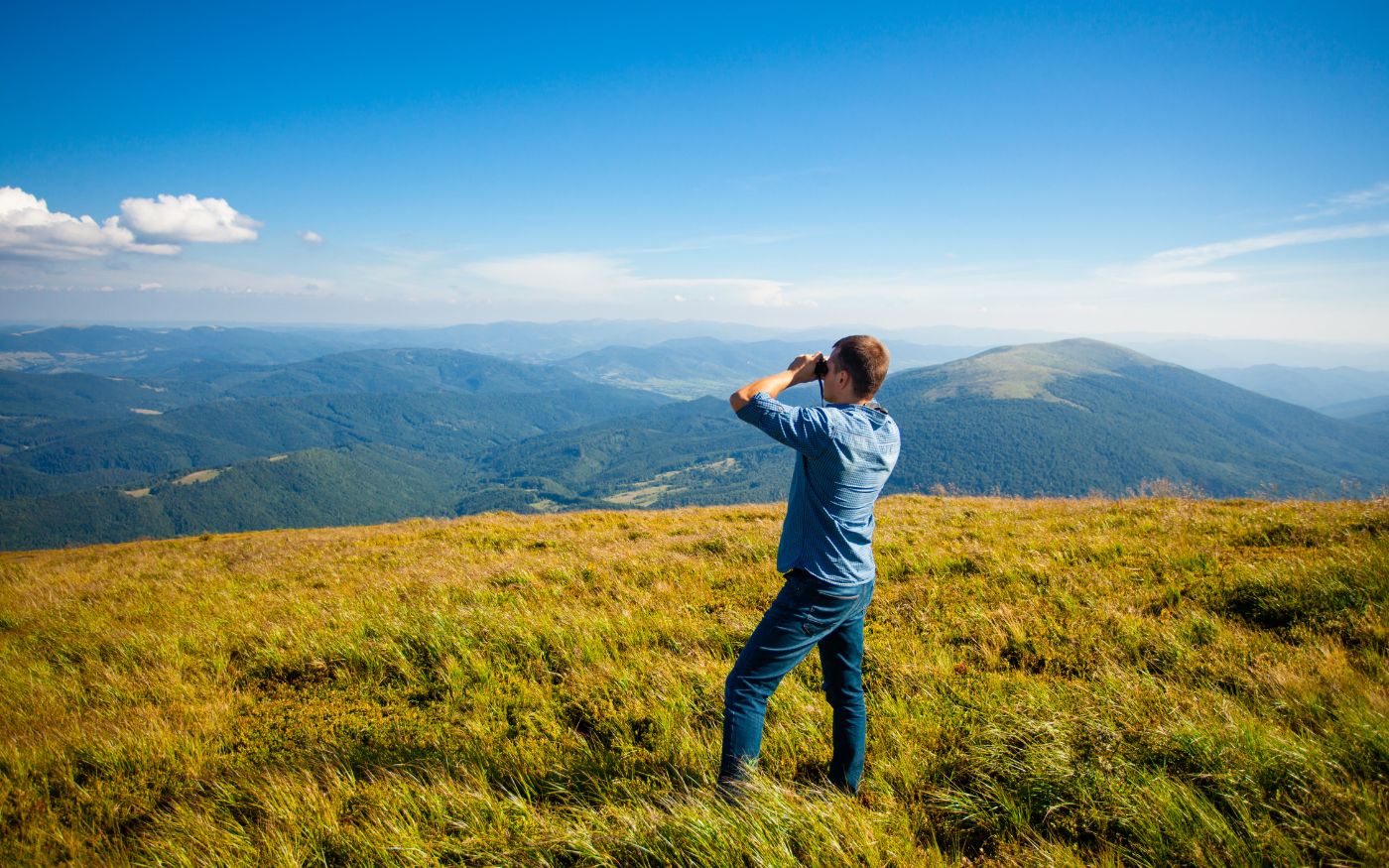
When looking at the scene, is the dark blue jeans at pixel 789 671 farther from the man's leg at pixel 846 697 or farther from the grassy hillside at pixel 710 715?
the grassy hillside at pixel 710 715

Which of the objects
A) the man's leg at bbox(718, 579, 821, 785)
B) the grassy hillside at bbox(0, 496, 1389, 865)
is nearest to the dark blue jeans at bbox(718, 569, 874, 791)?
the man's leg at bbox(718, 579, 821, 785)

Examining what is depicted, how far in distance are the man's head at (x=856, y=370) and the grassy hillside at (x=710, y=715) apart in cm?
232

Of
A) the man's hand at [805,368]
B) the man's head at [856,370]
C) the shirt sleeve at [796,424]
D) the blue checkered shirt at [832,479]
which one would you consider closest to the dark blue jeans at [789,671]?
the blue checkered shirt at [832,479]

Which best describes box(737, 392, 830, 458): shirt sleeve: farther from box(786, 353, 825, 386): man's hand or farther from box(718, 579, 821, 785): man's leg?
box(718, 579, 821, 785): man's leg

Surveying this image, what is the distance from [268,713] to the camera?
16.5 ft

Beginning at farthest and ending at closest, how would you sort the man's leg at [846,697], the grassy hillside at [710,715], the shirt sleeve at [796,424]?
the man's leg at [846,697], the shirt sleeve at [796,424], the grassy hillside at [710,715]

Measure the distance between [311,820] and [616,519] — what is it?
1245cm

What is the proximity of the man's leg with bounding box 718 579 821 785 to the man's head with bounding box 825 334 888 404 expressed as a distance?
125cm

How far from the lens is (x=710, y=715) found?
447 centimetres

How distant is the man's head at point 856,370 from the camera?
3.57m

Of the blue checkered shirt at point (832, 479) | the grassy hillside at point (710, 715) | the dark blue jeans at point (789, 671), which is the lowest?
the grassy hillside at point (710, 715)

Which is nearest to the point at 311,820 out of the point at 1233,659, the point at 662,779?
the point at 662,779

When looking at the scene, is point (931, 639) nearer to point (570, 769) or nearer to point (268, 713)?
point (570, 769)

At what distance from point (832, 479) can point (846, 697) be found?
1.37m
